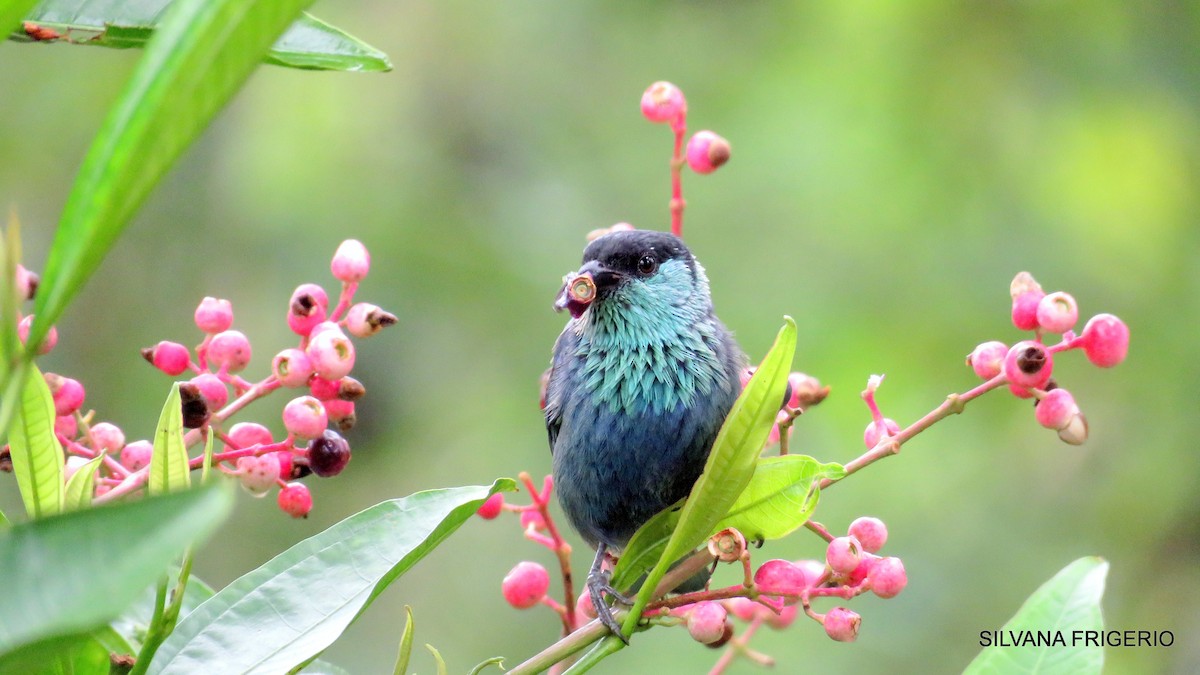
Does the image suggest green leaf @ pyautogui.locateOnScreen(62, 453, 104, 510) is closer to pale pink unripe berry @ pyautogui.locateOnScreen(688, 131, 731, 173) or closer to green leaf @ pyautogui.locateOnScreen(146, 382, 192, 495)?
green leaf @ pyautogui.locateOnScreen(146, 382, 192, 495)

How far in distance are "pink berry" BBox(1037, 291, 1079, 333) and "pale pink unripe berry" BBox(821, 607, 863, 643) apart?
1.44 ft

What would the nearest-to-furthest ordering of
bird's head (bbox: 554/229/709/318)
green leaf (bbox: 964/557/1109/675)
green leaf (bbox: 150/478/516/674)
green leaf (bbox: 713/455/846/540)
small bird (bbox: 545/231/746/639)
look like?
green leaf (bbox: 964/557/1109/675), green leaf (bbox: 150/478/516/674), green leaf (bbox: 713/455/846/540), small bird (bbox: 545/231/746/639), bird's head (bbox: 554/229/709/318)

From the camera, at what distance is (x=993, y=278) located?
4.86m

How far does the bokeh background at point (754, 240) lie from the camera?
183 inches

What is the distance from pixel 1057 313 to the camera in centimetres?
149

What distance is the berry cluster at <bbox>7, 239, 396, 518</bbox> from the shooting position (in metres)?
1.38

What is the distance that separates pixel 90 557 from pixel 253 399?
71 centimetres

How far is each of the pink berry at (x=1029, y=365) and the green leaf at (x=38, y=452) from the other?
3.57ft

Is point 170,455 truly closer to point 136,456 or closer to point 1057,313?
point 136,456

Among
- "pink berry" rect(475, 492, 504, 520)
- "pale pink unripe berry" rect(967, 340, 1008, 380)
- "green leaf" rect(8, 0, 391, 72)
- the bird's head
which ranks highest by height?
"green leaf" rect(8, 0, 391, 72)

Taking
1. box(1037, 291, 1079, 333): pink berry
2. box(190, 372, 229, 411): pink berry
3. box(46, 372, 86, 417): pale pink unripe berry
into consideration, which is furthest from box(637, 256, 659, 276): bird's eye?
box(46, 372, 86, 417): pale pink unripe berry

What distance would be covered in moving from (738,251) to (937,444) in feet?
4.18

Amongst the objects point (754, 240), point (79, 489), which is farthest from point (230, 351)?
point (754, 240)

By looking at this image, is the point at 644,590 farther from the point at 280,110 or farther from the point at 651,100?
the point at 280,110
